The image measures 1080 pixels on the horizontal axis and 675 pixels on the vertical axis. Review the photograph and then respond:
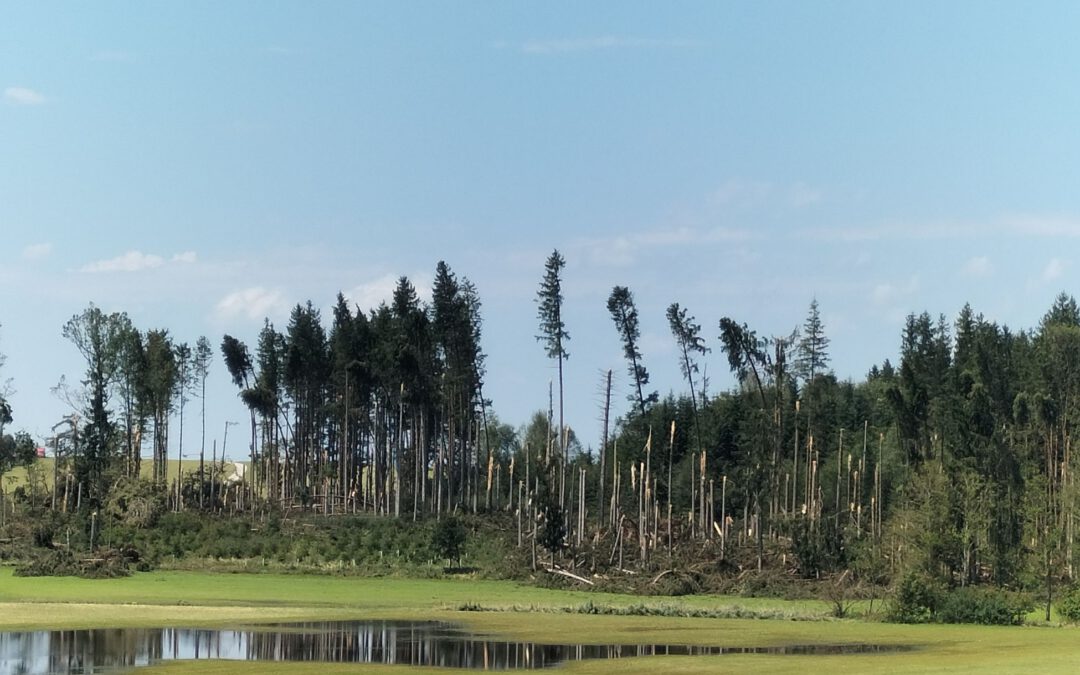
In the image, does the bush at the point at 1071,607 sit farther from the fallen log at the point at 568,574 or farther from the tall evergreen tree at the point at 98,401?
the tall evergreen tree at the point at 98,401

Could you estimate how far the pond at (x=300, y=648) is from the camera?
40.2m

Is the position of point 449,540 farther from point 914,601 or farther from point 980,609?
point 980,609

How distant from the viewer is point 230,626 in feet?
170

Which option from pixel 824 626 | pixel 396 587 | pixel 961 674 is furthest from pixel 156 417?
pixel 961 674

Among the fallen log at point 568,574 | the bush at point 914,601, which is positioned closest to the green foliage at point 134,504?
the fallen log at point 568,574

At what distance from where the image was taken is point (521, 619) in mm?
58219

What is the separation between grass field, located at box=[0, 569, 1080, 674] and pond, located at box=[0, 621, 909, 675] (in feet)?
6.03

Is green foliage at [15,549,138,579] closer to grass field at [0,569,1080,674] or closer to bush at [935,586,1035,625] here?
grass field at [0,569,1080,674]

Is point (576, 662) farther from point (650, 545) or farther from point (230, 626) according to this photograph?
point (650, 545)

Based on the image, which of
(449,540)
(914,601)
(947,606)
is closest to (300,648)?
(914,601)

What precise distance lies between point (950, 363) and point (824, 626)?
82.4m

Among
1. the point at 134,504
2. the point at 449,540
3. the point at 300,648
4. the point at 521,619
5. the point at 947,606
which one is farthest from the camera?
the point at 134,504

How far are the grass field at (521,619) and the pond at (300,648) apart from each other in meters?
1.84

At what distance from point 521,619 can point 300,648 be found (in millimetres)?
15869
